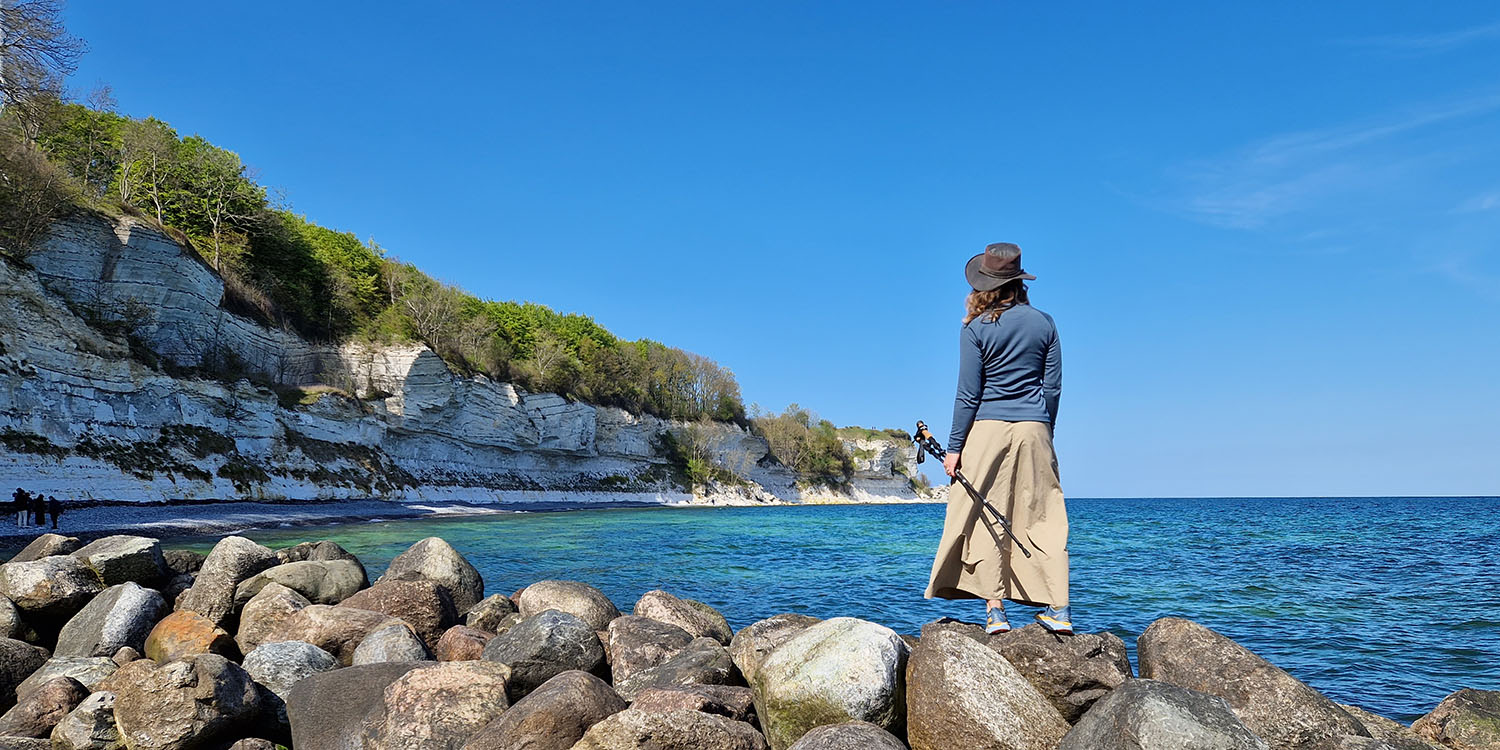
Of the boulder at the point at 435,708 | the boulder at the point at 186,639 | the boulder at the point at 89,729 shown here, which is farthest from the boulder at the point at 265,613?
the boulder at the point at 435,708

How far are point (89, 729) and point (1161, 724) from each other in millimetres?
6530

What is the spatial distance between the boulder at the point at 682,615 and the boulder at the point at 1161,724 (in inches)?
171

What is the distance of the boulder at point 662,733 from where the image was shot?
14.5 ft

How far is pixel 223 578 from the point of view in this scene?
8.41 metres

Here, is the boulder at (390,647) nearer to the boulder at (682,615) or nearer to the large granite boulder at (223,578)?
the boulder at (682,615)

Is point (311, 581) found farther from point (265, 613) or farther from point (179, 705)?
point (179, 705)

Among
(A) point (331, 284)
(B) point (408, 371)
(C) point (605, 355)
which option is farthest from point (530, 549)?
(C) point (605, 355)

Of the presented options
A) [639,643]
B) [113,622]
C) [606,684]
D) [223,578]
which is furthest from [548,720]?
[223,578]

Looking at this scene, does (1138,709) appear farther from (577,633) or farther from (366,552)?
(366,552)

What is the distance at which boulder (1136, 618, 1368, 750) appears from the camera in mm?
4605

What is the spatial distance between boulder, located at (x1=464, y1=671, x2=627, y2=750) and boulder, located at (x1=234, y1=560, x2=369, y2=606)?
4409mm

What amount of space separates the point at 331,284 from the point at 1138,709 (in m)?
56.5

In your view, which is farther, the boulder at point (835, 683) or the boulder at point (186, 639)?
the boulder at point (186, 639)

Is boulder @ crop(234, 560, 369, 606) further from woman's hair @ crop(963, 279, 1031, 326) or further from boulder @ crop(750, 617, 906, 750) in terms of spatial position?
woman's hair @ crop(963, 279, 1031, 326)
